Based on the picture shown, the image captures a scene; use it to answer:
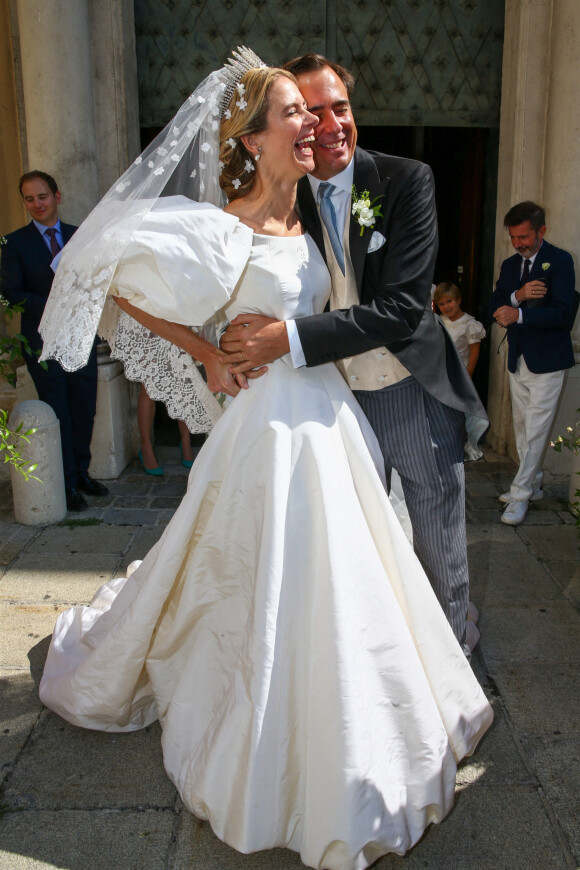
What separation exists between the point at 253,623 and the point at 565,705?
152cm

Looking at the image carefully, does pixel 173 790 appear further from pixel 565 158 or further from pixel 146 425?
pixel 565 158

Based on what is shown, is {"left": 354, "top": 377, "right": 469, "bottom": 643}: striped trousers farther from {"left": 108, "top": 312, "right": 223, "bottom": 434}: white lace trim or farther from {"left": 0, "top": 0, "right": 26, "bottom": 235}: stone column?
{"left": 0, "top": 0, "right": 26, "bottom": 235}: stone column

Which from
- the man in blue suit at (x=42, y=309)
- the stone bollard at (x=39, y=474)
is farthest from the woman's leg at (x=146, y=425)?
the stone bollard at (x=39, y=474)

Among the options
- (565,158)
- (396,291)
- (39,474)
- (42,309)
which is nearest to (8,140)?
(42,309)

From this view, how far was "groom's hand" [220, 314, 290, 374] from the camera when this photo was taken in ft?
8.36

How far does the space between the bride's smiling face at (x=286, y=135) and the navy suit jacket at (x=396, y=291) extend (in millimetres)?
251

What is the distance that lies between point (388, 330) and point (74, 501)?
3510 millimetres

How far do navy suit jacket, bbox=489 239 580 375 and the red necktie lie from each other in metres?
3.13

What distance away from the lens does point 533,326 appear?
525cm

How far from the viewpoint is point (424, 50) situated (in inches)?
247

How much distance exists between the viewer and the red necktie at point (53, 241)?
552 centimetres

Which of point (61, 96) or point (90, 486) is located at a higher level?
point (61, 96)

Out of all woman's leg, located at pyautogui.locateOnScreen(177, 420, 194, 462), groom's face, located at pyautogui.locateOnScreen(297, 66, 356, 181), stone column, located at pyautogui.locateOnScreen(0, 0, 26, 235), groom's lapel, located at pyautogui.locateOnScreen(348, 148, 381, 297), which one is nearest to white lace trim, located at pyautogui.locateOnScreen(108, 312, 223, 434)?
groom's lapel, located at pyautogui.locateOnScreen(348, 148, 381, 297)

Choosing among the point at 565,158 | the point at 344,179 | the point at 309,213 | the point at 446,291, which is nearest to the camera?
the point at 344,179
